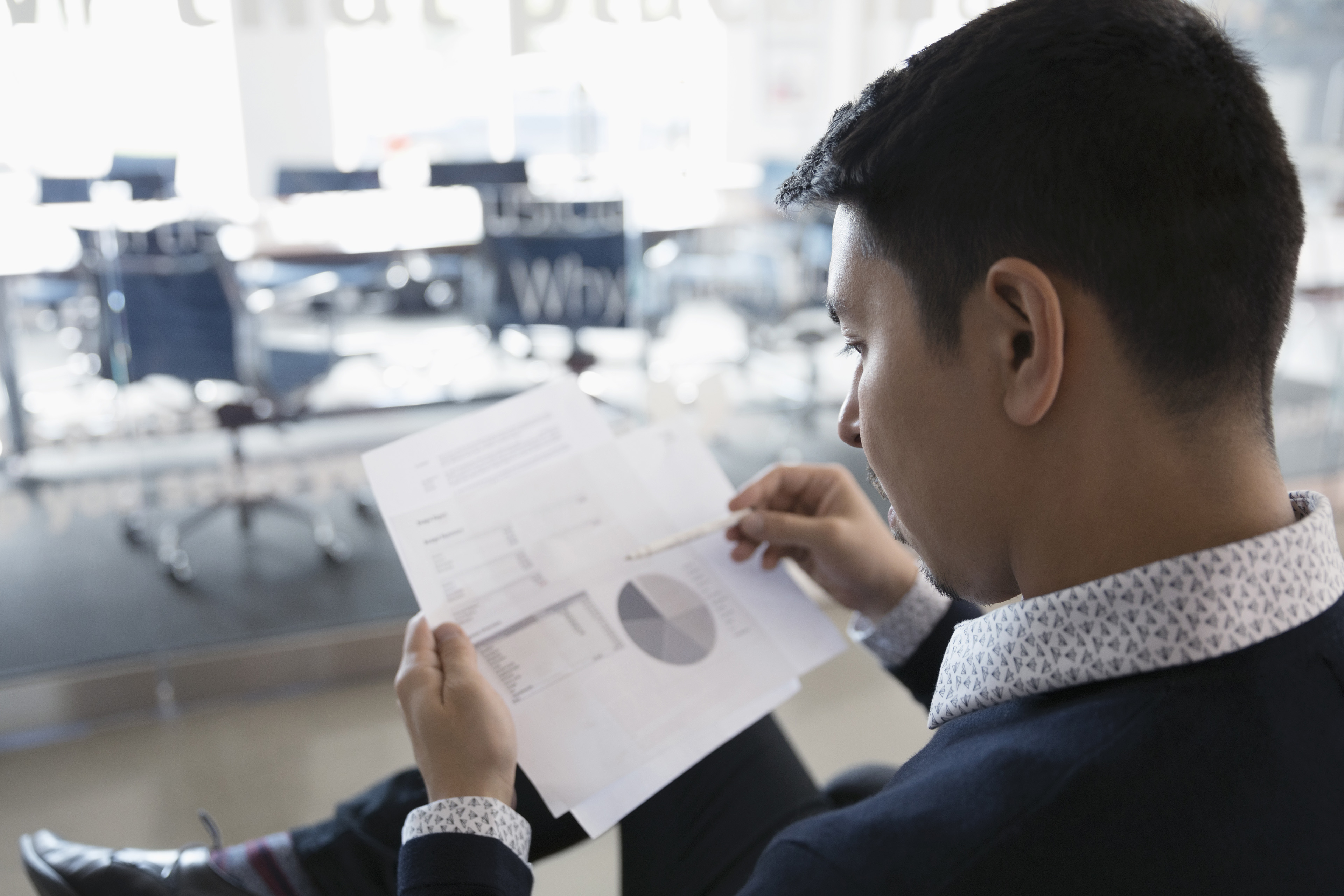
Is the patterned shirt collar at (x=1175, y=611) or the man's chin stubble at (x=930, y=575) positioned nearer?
the patterned shirt collar at (x=1175, y=611)

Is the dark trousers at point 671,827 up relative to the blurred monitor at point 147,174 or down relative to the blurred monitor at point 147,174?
down

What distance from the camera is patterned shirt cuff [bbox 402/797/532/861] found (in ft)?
2.56

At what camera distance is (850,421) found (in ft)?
2.52

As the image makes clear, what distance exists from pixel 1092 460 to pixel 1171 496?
5 cm

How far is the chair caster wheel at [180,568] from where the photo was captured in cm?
227

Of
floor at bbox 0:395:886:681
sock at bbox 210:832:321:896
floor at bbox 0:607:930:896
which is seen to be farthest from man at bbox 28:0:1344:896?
floor at bbox 0:395:886:681

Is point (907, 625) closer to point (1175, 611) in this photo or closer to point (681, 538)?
point (681, 538)

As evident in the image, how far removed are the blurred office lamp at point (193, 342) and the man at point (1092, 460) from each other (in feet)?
6.18

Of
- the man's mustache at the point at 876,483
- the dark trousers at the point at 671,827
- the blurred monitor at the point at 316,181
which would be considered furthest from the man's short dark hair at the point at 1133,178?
the blurred monitor at the point at 316,181

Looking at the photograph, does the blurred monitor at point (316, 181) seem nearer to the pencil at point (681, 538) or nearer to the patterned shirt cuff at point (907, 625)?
the pencil at point (681, 538)

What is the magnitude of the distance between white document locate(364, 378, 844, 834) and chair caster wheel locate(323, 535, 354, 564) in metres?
1.55

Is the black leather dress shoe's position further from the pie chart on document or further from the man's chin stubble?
the man's chin stubble

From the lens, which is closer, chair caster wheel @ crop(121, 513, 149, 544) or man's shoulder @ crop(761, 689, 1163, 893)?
man's shoulder @ crop(761, 689, 1163, 893)

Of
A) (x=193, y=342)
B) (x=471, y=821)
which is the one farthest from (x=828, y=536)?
(x=193, y=342)
